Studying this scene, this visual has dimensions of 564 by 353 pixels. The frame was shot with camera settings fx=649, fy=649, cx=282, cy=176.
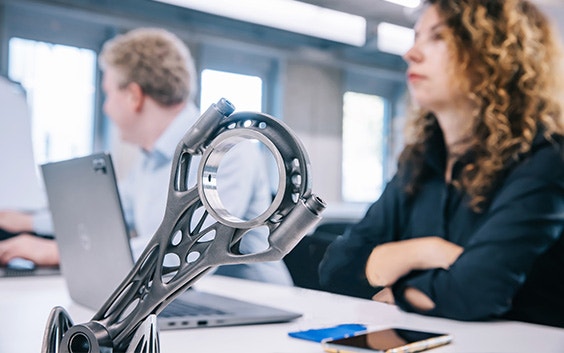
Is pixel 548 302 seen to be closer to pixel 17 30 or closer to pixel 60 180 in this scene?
pixel 60 180

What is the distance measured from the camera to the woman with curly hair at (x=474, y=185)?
4.00ft

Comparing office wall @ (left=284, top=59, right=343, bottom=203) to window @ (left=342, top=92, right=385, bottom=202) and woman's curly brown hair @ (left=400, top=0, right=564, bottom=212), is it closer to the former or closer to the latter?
window @ (left=342, top=92, right=385, bottom=202)

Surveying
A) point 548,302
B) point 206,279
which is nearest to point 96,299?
point 206,279

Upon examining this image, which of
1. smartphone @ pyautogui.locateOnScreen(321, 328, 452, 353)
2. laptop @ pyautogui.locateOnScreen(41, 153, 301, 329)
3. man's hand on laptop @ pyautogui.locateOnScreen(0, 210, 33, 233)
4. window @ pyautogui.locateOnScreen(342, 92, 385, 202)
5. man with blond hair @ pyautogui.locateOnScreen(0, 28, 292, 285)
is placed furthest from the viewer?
window @ pyautogui.locateOnScreen(342, 92, 385, 202)

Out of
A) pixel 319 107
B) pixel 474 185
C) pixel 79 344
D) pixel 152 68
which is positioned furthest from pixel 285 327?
pixel 319 107

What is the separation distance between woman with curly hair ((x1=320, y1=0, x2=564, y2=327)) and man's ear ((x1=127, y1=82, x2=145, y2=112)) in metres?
0.83

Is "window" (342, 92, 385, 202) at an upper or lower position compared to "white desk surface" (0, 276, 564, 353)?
upper

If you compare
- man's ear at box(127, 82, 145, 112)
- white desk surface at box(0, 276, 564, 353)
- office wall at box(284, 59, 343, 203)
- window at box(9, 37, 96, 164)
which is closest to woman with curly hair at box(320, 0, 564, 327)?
white desk surface at box(0, 276, 564, 353)

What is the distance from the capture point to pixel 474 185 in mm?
1438

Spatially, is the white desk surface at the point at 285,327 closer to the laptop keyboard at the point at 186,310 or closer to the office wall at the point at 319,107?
the laptop keyboard at the point at 186,310

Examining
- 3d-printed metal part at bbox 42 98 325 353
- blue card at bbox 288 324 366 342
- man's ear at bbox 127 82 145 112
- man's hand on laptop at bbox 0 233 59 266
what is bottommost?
man's hand on laptop at bbox 0 233 59 266

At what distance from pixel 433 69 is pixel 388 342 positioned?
1.04m

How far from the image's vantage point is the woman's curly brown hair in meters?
1.48

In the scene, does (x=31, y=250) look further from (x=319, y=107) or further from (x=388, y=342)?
(x=319, y=107)
